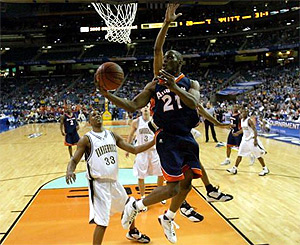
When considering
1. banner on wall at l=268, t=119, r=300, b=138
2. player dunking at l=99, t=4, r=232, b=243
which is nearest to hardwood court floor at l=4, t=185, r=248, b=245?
player dunking at l=99, t=4, r=232, b=243

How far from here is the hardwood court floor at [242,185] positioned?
495 cm

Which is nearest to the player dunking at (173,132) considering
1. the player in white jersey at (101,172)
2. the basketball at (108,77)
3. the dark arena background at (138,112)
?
the basketball at (108,77)

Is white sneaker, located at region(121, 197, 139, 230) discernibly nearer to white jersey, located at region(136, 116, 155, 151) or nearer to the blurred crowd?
white jersey, located at region(136, 116, 155, 151)

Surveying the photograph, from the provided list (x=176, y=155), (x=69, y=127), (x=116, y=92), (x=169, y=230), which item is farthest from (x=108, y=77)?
(x=116, y=92)

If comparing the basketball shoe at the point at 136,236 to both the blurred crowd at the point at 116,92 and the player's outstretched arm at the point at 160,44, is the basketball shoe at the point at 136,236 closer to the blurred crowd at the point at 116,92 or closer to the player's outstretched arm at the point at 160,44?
the player's outstretched arm at the point at 160,44

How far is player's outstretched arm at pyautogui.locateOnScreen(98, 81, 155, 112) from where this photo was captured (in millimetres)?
3033

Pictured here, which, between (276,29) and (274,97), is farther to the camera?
(276,29)

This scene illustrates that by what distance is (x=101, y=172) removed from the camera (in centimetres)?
388

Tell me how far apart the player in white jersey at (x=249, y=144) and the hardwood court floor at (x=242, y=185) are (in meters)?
0.24

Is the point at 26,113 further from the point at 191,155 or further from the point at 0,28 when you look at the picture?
the point at 191,155

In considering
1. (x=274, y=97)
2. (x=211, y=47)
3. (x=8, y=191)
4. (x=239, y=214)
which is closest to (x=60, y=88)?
(x=211, y=47)

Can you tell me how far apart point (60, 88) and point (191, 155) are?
117 feet

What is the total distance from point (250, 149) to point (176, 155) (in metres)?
5.27

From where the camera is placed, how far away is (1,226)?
5090 millimetres
